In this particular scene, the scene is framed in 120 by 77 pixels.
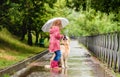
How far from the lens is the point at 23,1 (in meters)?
26.8

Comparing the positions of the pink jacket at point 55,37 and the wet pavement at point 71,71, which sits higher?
the pink jacket at point 55,37

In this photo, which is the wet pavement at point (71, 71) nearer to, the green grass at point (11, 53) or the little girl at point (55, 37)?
the little girl at point (55, 37)

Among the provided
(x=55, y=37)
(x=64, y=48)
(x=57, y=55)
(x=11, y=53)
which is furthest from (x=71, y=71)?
(x=11, y=53)

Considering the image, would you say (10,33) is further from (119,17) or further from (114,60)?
(114,60)

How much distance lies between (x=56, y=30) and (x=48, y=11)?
2067 cm

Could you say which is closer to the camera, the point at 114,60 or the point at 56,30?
the point at 56,30

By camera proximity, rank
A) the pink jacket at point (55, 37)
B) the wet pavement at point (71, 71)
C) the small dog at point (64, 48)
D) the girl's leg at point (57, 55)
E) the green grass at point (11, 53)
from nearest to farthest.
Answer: the wet pavement at point (71, 71), the pink jacket at point (55, 37), the girl's leg at point (57, 55), the small dog at point (64, 48), the green grass at point (11, 53)

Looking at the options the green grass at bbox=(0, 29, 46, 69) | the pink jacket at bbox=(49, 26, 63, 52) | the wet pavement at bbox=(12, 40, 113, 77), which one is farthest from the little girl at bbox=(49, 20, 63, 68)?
the green grass at bbox=(0, 29, 46, 69)

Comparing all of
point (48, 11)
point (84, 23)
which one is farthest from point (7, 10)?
point (84, 23)

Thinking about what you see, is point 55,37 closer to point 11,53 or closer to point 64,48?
point 64,48

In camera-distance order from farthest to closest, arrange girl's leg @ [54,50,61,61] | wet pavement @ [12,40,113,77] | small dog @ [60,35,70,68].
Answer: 1. small dog @ [60,35,70,68]
2. girl's leg @ [54,50,61,61]
3. wet pavement @ [12,40,113,77]

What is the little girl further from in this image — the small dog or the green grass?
the green grass

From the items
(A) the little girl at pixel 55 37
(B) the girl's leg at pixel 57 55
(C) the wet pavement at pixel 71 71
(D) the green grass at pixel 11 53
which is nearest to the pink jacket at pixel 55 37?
(A) the little girl at pixel 55 37

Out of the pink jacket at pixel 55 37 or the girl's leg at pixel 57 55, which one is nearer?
the pink jacket at pixel 55 37
